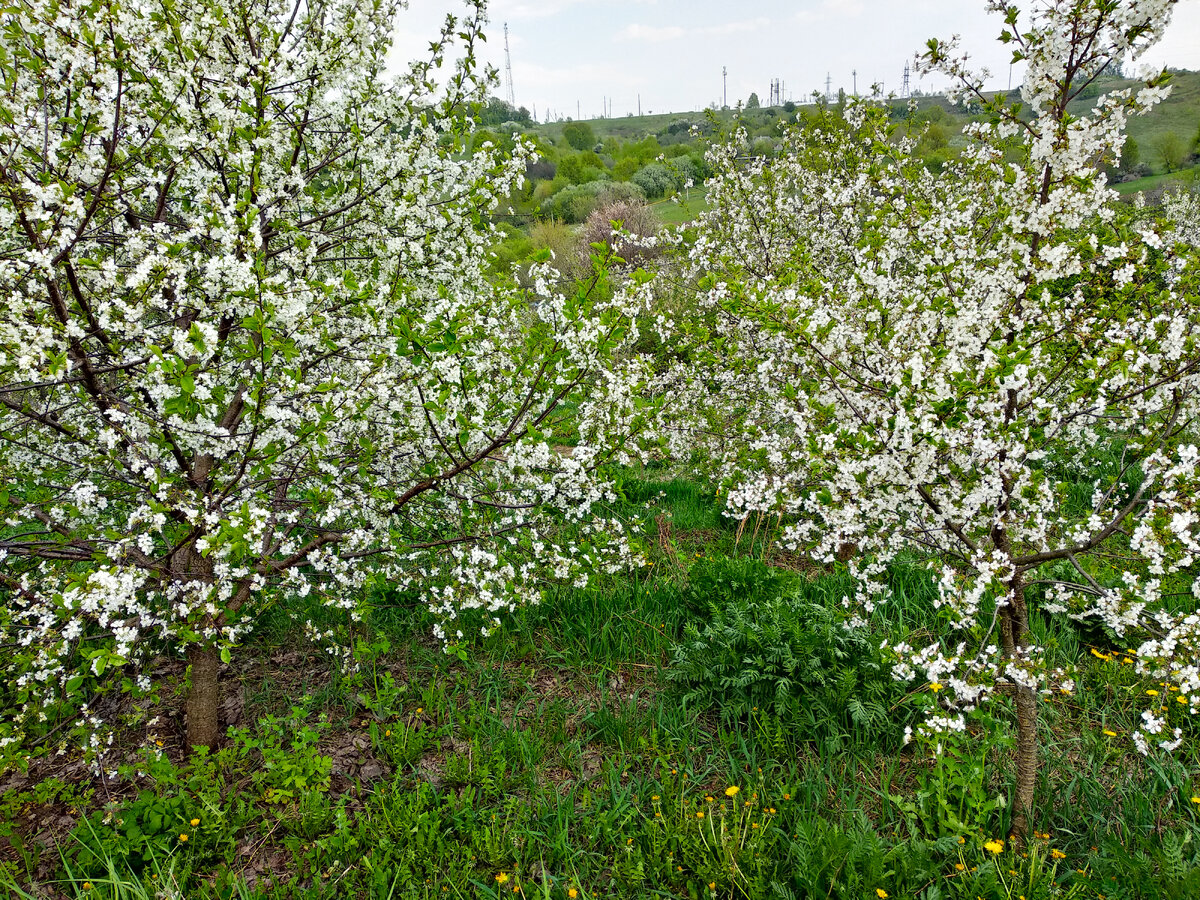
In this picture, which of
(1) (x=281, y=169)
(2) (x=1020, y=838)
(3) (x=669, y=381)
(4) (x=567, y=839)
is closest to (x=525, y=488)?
(4) (x=567, y=839)

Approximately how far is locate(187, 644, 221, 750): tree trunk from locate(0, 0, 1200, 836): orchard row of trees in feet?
0.05

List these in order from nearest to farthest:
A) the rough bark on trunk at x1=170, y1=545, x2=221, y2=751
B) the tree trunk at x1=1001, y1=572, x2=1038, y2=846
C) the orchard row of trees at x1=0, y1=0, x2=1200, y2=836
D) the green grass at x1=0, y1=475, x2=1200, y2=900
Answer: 1. the orchard row of trees at x1=0, y1=0, x2=1200, y2=836
2. the green grass at x1=0, y1=475, x2=1200, y2=900
3. the tree trunk at x1=1001, y1=572, x2=1038, y2=846
4. the rough bark on trunk at x1=170, y1=545, x2=221, y2=751

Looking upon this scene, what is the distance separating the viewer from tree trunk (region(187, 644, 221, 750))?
362 centimetres

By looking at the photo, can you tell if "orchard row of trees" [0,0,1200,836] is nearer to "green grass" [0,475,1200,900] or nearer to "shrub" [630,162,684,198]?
"green grass" [0,475,1200,900]

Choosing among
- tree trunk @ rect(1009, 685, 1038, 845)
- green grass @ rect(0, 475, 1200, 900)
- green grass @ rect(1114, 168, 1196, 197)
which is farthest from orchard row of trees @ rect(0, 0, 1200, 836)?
green grass @ rect(1114, 168, 1196, 197)

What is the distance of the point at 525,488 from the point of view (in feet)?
13.7

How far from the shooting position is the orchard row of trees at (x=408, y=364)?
2.58 m

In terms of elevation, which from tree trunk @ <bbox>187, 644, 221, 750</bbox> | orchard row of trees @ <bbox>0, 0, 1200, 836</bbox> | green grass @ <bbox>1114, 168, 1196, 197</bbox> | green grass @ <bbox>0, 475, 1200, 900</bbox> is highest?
green grass @ <bbox>1114, 168, 1196, 197</bbox>

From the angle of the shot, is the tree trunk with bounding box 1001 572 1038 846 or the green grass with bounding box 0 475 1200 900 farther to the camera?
the tree trunk with bounding box 1001 572 1038 846

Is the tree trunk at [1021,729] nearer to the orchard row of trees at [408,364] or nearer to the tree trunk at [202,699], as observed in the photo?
the orchard row of trees at [408,364]

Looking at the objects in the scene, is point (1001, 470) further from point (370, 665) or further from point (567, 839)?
point (370, 665)

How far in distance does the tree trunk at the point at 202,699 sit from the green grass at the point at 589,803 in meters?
0.19

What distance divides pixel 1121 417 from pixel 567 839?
140 inches

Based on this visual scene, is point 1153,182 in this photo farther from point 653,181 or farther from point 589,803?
point 589,803
